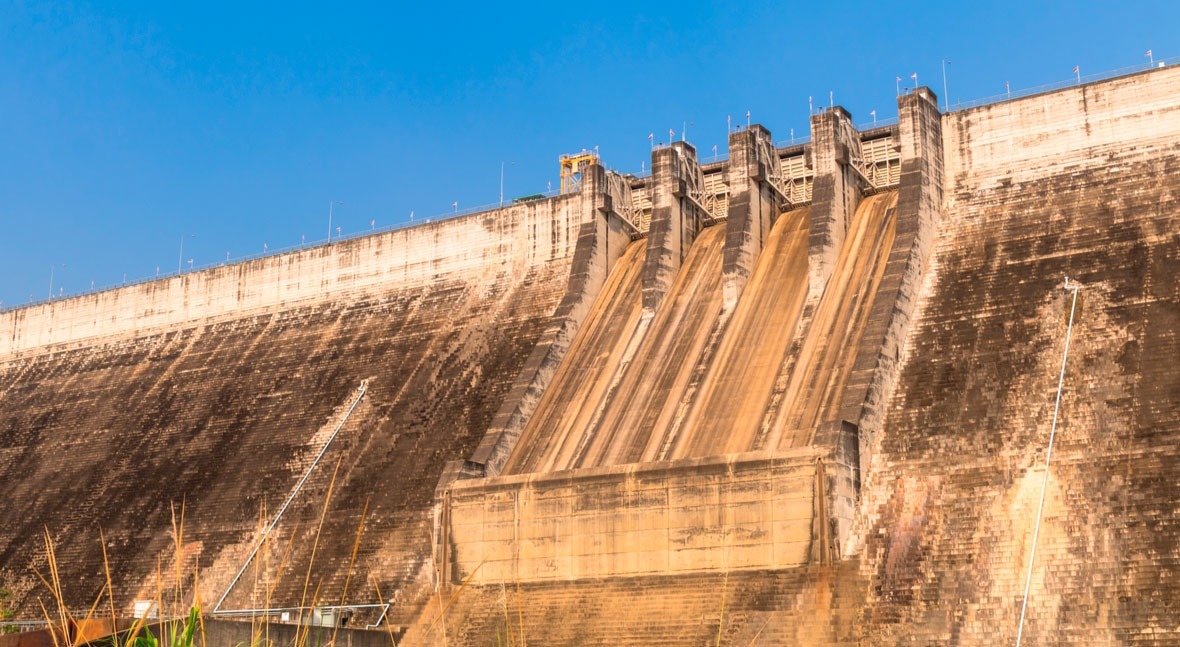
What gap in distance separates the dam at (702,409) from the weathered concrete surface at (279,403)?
11cm

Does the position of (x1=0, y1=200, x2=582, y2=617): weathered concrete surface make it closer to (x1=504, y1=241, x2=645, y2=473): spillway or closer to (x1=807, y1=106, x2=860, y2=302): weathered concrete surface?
(x1=504, y1=241, x2=645, y2=473): spillway

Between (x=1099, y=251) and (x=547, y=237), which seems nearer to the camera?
(x=1099, y=251)

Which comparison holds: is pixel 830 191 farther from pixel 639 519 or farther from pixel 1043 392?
pixel 639 519

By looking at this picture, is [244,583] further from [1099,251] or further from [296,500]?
[1099,251]

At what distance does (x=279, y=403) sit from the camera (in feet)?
116

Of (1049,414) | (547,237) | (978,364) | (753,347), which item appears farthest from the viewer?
(547,237)

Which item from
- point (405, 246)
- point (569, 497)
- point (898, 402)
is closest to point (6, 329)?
point (405, 246)

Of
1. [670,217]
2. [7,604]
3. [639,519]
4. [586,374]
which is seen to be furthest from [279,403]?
[639,519]

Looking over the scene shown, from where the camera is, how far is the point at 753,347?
2895cm

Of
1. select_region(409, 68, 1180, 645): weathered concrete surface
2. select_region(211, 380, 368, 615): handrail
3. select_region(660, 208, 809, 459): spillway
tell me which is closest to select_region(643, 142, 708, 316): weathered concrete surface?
select_region(660, 208, 809, 459): spillway

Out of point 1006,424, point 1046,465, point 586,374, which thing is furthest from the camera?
point 586,374

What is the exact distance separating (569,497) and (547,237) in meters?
12.3

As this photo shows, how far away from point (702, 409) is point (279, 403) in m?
13.1

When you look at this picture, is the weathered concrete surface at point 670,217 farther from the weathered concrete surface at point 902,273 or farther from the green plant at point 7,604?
the green plant at point 7,604
